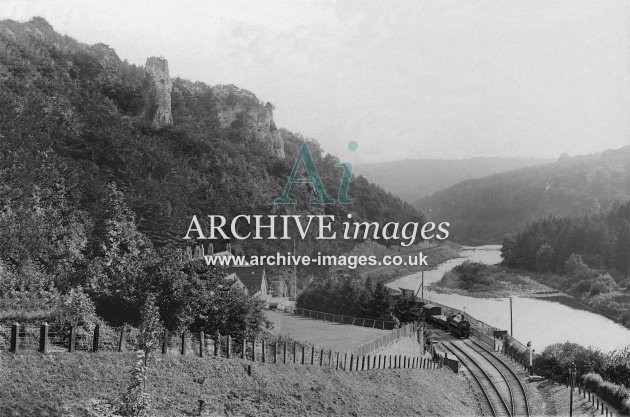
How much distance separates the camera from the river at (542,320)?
1992 inches

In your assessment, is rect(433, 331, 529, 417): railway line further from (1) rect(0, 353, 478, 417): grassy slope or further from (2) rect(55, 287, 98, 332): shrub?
(2) rect(55, 287, 98, 332): shrub

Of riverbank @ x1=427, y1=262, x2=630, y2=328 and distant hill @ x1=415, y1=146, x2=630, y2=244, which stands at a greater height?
distant hill @ x1=415, y1=146, x2=630, y2=244

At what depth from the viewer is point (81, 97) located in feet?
Result: 197

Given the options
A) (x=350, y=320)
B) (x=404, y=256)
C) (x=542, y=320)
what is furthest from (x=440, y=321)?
(x=404, y=256)

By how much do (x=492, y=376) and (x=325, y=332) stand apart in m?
11.2

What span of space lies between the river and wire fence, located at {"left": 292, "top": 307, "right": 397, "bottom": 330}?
1533cm

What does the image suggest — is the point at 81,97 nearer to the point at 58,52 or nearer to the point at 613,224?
the point at 58,52

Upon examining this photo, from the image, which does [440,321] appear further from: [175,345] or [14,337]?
[14,337]

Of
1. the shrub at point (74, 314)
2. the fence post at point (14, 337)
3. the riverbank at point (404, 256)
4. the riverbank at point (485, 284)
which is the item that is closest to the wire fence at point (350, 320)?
the riverbank at point (404, 256)

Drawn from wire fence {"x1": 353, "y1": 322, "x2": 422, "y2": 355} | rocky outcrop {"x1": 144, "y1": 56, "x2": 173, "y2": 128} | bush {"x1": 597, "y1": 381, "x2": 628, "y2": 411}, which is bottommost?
bush {"x1": 597, "y1": 381, "x2": 628, "y2": 411}

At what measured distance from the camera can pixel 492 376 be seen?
117 ft

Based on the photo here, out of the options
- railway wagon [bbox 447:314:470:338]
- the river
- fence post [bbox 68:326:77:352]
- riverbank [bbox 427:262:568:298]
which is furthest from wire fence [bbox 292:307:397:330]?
riverbank [bbox 427:262:568:298]

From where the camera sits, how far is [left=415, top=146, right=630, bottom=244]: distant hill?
12550cm

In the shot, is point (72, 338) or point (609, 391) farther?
point (609, 391)
